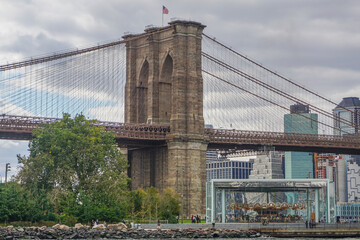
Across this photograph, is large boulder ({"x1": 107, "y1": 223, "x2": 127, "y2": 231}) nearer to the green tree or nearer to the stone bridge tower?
the green tree

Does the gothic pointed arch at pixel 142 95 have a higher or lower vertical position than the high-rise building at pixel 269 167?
higher

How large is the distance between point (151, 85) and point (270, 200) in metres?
27.6

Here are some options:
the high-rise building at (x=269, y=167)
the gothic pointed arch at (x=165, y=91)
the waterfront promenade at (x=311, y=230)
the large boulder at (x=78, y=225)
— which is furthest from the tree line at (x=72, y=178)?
the high-rise building at (x=269, y=167)

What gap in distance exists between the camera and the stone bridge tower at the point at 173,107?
98.0m

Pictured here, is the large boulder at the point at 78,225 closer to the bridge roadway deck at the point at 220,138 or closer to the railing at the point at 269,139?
the bridge roadway deck at the point at 220,138

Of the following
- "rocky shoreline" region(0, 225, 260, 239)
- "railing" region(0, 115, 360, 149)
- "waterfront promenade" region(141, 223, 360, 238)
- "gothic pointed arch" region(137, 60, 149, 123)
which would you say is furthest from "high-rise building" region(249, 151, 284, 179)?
"rocky shoreline" region(0, 225, 260, 239)

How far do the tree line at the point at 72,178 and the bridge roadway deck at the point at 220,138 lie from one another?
6765 mm

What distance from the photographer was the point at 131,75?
111 metres

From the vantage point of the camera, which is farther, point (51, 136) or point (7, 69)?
point (7, 69)

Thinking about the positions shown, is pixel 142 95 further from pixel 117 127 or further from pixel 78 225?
pixel 78 225

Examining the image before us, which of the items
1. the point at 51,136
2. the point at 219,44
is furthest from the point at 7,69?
the point at 219,44

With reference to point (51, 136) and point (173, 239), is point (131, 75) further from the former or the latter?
point (173, 239)

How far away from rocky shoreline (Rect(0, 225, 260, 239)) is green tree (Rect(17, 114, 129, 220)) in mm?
A: 8636

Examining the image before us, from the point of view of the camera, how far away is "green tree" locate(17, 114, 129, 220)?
7444cm
